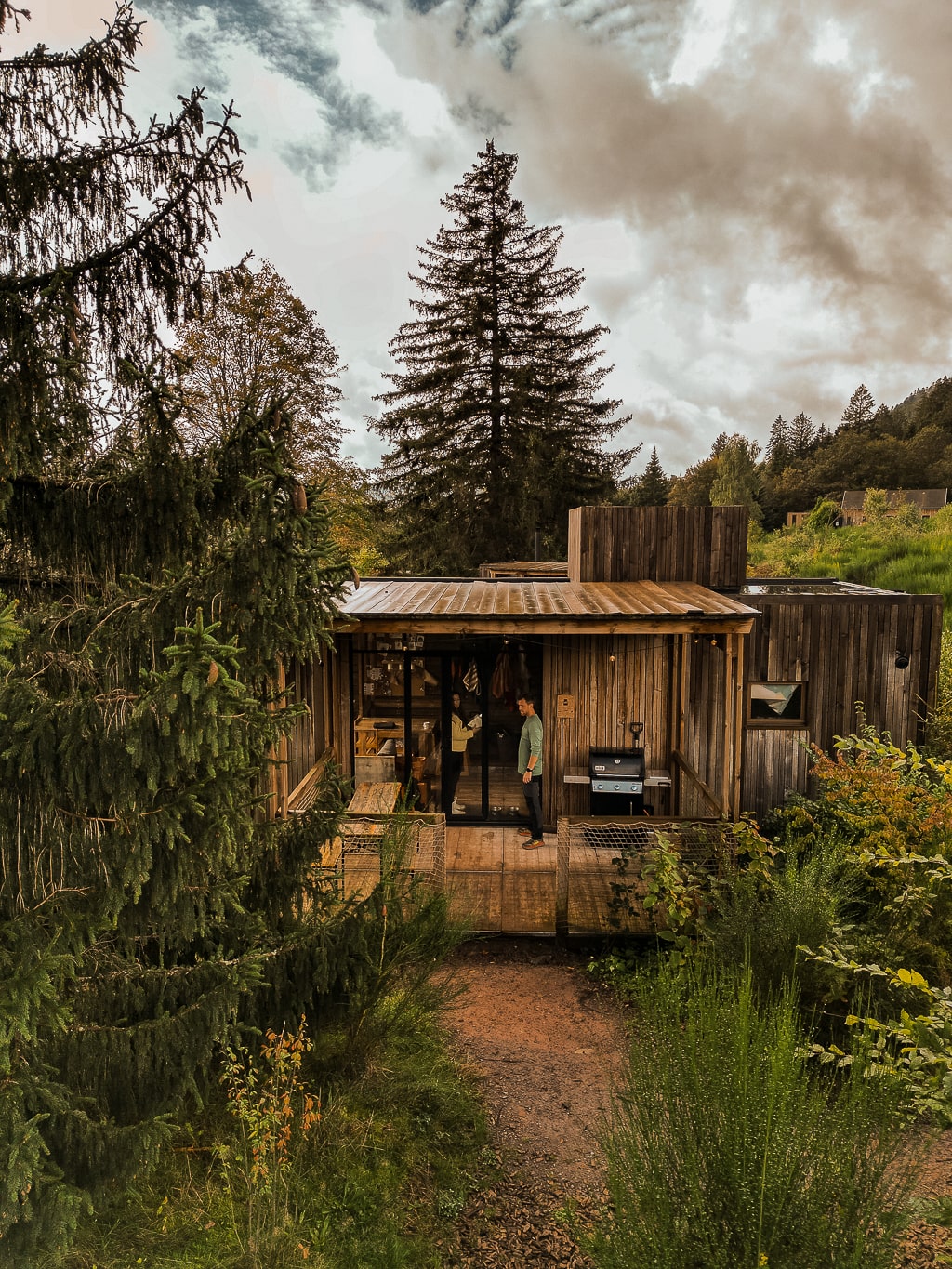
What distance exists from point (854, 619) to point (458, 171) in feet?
78.0

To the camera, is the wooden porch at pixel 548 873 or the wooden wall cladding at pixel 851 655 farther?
the wooden wall cladding at pixel 851 655

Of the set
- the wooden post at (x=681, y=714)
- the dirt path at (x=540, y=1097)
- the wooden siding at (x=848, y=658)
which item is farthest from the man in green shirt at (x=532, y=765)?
the wooden siding at (x=848, y=658)

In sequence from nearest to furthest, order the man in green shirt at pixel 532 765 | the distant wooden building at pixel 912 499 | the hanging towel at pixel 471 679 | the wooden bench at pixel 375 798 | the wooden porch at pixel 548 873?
the wooden porch at pixel 548 873, the wooden bench at pixel 375 798, the man in green shirt at pixel 532 765, the hanging towel at pixel 471 679, the distant wooden building at pixel 912 499

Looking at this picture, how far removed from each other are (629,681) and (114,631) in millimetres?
6879

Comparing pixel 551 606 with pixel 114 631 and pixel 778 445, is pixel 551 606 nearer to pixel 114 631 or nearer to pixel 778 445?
pixel 114 631

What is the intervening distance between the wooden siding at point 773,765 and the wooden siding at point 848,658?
0.02 metres

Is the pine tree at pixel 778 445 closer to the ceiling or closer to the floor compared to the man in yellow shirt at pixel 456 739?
closer to the ceiling

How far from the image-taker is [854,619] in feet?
25.7

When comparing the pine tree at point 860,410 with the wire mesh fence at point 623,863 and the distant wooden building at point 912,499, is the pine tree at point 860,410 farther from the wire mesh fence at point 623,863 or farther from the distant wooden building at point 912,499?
the wire mesh fence at point 623,863

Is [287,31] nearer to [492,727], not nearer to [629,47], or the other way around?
[492,727]

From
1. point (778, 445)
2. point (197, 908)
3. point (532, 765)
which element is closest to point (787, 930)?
point (532, 765)

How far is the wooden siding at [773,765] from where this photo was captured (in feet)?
26.2

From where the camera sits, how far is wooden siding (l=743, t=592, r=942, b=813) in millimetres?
7793

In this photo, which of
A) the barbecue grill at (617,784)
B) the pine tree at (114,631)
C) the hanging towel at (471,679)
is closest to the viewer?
the pine tree at (114,631)
